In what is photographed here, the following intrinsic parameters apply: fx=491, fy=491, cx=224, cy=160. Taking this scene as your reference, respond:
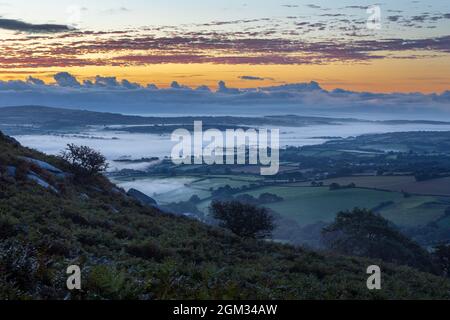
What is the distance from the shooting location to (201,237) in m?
22.1

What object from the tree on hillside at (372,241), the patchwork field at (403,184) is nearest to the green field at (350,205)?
the patchwork field at (403,184)

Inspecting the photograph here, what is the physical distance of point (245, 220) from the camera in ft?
92.8

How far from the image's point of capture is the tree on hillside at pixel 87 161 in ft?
105

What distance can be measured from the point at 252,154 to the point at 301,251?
482 ft

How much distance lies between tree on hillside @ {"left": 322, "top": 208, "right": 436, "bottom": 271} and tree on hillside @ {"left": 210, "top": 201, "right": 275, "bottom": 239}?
1218 centimetres

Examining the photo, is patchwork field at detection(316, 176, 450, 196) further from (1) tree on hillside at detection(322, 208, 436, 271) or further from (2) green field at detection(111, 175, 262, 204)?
(1) tree on hillside at detection(322, 208, 436, 271)

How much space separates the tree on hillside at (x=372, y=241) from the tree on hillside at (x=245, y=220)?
12180 mm

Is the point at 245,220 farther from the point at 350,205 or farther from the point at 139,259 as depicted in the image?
the point at 350,205

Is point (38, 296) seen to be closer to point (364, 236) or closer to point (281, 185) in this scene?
point (364, 236)

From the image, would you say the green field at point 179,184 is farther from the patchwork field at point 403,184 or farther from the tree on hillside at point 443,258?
the tree on hillside at point 443,258

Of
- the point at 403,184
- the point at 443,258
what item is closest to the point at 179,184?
the point at 403,184

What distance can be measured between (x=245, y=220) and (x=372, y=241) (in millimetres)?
16039

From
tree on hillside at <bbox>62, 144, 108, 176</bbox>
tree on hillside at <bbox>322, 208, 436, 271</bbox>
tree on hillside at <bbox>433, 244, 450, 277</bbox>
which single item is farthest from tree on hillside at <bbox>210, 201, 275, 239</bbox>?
tree on hillside at <bbox>433, 244, 450, 277</bbox>

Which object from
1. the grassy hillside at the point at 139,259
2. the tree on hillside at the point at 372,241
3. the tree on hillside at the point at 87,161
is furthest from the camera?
the tree on hillside at the point at 372,241
